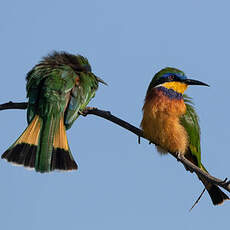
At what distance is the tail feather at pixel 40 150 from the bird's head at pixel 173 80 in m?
1.01

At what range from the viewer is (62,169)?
4129 mm

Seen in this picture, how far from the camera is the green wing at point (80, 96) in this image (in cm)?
438

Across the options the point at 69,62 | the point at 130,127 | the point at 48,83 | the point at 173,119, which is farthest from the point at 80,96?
the point at 130,127

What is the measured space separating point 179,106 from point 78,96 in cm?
90

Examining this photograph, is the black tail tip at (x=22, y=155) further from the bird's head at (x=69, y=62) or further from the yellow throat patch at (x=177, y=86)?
the yellow throat patch at (x=177, y=86)

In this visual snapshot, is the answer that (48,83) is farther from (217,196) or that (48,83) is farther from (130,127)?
(217,196)

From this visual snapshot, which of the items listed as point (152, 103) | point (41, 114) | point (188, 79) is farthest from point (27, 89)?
point (188, 79)

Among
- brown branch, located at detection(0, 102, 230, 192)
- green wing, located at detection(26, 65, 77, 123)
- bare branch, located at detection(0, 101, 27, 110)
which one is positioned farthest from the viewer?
green wing, located at detection(26, 65, 77, 123)

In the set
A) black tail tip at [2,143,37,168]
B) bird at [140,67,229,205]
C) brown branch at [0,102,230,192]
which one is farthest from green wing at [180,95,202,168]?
black tail tip at [2,143,37,168]

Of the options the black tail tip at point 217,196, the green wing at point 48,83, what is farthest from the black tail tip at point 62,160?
the black tail tip at point 217,196

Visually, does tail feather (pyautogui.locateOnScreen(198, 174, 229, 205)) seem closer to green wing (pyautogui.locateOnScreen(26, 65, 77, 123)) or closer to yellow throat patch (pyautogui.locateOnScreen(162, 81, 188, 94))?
yellow throat patch (pyautogui.locateOnScreen(162, 81, 188, 94))

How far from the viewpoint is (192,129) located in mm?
4613

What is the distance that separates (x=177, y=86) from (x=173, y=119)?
13.9 inches

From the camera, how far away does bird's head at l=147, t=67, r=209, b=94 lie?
4.62 metres
